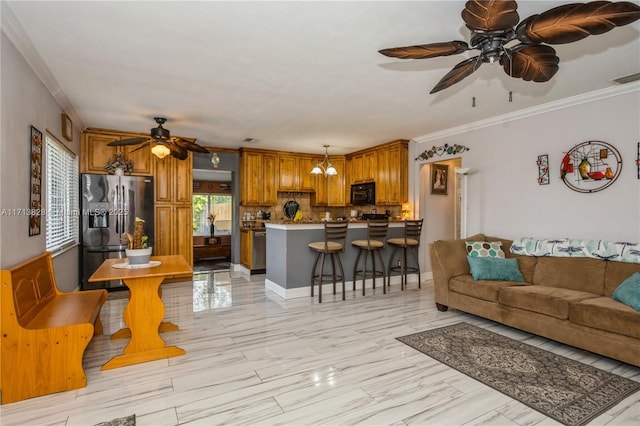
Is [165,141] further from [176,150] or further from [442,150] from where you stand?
[442,150]

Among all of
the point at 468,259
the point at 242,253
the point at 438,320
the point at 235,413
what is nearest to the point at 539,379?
the point at 438,320

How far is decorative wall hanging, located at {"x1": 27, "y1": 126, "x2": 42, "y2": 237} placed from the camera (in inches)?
122

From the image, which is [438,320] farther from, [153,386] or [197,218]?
[197,218]

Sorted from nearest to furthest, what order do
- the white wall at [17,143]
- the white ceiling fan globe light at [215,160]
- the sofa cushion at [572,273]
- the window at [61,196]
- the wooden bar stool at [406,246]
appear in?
the white wall at [17,143]
the sofa cushion at [572,273]
the window at [61,196]
the wooden bar stool at [406,246]
the white ceiling fan globe light at [215,160]

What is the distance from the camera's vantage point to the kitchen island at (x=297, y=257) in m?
5.08

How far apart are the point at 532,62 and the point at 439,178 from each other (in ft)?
14.8

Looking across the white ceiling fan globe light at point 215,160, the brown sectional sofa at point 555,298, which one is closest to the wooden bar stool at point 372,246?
the brown sectional sofa at point 555,298

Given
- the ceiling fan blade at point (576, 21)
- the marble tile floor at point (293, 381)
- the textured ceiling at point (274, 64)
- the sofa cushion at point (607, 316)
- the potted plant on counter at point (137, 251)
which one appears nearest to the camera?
the ceiling fan blade at point (576, 21)

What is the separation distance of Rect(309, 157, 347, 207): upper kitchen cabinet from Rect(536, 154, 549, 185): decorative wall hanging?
4220mm

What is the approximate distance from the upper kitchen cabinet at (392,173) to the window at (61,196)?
201 inches

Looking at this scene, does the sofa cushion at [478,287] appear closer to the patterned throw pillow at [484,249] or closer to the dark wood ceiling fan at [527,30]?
the patterned throw pillow at [484,249]

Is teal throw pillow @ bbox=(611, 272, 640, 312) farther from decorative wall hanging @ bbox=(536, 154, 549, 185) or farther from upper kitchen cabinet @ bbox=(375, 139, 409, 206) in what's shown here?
upper kitchen cabinet @ bbox=(375, 139, 409, 206)

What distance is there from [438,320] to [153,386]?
3055 mm

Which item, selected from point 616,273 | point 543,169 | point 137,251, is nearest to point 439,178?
point 543,169
